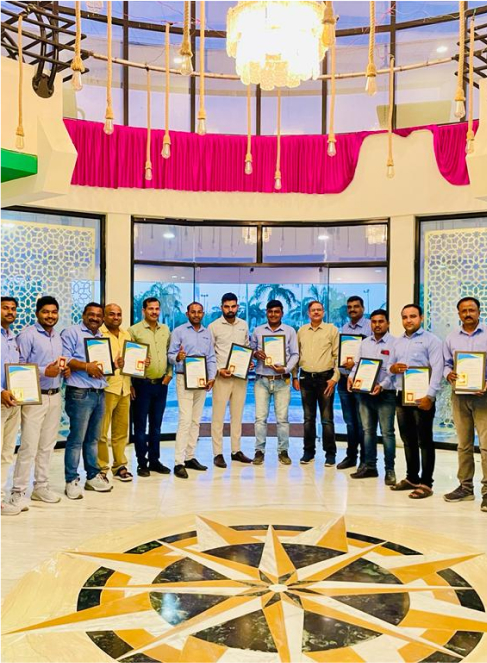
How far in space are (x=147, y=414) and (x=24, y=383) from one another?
1.58m

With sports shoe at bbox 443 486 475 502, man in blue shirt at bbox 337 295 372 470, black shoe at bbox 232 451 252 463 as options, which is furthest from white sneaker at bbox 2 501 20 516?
sports shoe at bbox 443 486 475 502

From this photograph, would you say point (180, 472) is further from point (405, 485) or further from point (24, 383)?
point (405, 485)

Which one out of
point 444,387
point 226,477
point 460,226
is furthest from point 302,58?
point 444,387

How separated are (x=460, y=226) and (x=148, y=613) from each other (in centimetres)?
568

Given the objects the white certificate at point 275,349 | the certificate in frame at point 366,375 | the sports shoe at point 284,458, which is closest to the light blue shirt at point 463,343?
the certificate in frame at point 366,375

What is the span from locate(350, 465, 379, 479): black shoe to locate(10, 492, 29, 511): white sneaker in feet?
9.57

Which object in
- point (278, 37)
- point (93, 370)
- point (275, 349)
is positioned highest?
point (278, 37)

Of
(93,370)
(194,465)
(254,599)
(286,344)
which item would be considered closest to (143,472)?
(194,465)

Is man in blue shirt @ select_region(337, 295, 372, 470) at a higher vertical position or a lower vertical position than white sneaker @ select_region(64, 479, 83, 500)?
higher

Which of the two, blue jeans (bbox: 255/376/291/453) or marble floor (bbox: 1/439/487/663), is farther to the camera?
blue jeans (bbox: 255/376/291/453)

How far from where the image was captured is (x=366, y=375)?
5.75 meters

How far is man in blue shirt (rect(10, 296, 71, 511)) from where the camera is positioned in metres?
4.84

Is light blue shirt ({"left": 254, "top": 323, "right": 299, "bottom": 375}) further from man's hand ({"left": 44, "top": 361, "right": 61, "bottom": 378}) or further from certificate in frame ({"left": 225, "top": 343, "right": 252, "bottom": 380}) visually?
man's hand ({"left": 44, "top": 361, "right": 61, "bottom": 378})

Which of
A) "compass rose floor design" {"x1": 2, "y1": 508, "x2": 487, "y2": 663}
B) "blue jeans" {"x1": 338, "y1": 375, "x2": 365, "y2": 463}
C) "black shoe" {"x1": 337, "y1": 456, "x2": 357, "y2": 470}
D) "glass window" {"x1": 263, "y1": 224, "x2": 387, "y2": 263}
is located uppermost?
"glass window" {"x1": 263, "y1": 224, "x2": 387, "y2": 263}
